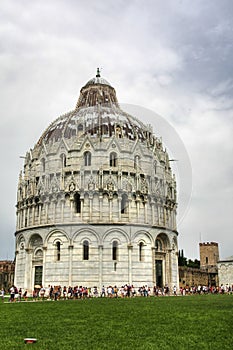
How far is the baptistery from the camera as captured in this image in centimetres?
4578

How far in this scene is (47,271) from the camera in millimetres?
46281

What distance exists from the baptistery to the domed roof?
0.13 metres

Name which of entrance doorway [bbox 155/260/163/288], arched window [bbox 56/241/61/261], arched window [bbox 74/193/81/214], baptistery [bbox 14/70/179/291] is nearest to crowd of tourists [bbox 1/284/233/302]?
entrance doorway [bbox 155/260/163/288]

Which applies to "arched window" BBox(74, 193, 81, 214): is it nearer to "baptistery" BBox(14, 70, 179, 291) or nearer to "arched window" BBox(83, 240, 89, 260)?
"baptistery" BBox(14, 70, 179, 291)

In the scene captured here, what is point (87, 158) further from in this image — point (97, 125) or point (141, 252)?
point (141, 252)

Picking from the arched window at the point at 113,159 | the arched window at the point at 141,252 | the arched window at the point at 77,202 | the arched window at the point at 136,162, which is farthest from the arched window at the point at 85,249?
the arched window at the point at 136,162

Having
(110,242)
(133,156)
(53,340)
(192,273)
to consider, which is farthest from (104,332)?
(192,273)

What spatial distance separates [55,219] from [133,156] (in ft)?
38.9

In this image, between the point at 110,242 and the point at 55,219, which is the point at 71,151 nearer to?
the point at 55,219

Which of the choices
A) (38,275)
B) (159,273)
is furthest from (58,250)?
(159,273)

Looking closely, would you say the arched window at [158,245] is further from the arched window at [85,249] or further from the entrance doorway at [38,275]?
the entrance doorway at [38,275]

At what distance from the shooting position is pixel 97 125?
52.9 meters

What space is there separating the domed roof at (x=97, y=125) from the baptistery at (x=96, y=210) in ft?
0.44

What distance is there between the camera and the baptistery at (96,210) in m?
45.8
